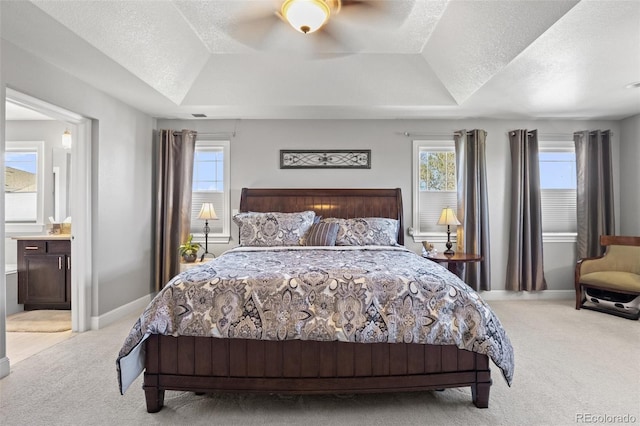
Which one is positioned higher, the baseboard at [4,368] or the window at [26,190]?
the window at [26,190]

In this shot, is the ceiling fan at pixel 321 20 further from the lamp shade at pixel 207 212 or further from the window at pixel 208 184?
the lamp shade at pixel 207 212

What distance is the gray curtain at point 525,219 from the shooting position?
4.53 m

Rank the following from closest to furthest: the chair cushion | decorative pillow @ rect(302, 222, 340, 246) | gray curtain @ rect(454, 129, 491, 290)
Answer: decorative pillow @ rect(302, 222, 340, 246), the chair cushion, gray curtain @ rect(454, 129, 491, 290)

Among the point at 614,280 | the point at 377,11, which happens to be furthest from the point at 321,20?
the point at 614,280

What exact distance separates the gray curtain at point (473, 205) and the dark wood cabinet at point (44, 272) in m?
4.94

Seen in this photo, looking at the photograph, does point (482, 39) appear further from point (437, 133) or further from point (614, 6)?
point (437, 133)

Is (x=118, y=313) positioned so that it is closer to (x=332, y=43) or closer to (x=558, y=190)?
(x=332, y=43)

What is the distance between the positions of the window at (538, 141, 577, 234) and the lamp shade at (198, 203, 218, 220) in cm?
448

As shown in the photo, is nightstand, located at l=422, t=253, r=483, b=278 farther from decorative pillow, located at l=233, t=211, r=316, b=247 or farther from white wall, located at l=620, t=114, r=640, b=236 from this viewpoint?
white wall, located at l=620, t=114, r=640, b=236

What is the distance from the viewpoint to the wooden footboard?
2066mm

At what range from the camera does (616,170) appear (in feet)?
15.4

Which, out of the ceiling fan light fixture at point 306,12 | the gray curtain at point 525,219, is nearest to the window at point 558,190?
the gray curtain at point 525,219

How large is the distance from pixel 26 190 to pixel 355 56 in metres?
4.87

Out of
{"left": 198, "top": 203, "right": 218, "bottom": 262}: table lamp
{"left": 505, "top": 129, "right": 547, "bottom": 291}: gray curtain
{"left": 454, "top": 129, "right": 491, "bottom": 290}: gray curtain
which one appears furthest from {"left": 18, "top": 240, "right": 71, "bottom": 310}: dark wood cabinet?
{"left": 505, "top": 129, "right": 547, "bottom": 291}: gray curtain
